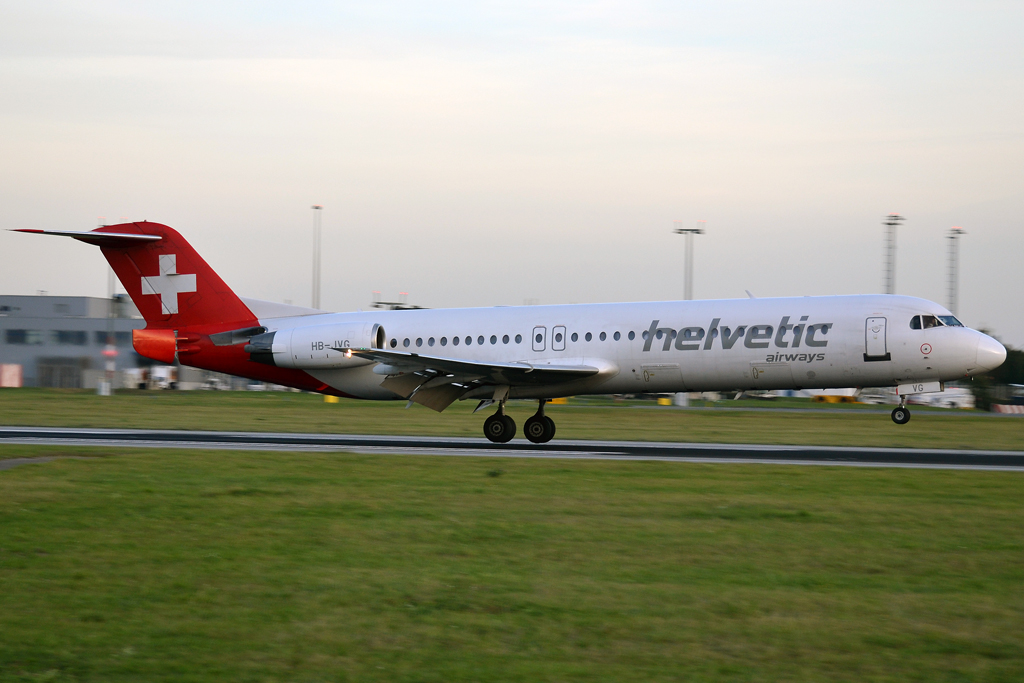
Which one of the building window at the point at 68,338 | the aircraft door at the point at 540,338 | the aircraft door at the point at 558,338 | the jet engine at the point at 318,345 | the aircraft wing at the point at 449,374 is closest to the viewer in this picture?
the aircraft wing at the point at 449,374

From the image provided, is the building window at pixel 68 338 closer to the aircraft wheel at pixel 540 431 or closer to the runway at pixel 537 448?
the runway at pixel 537 448

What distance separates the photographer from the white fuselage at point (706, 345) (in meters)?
21.5

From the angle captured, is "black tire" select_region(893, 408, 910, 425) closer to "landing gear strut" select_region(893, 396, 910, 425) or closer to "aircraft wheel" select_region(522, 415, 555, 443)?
"landing gear strut" select_region(893, 396, 910, 425)

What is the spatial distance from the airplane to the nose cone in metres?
0.03

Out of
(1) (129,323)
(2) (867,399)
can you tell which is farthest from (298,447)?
(1) (129,323)

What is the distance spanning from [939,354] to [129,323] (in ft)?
249

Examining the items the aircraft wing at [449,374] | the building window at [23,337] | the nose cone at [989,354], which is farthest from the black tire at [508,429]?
the building window at [23,337]

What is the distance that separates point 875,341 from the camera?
2138 centimetres

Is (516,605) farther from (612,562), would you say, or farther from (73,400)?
(73,400)

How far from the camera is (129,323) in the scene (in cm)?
8356

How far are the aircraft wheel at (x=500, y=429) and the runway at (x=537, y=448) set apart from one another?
0.67 feet

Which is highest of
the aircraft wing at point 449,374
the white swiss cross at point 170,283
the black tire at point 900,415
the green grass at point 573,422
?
the white swiss cross at point 170,283

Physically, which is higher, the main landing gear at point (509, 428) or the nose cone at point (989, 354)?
the nose cone at point (989, 354)

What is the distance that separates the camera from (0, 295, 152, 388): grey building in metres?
79.9
